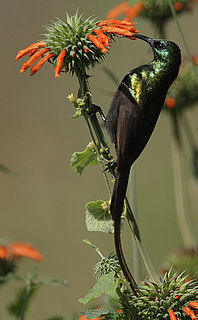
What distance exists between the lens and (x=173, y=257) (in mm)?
3031

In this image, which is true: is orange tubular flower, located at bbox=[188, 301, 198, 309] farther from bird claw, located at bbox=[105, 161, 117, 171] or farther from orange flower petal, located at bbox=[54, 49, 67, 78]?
orange flower petal, located at bbox=[54, 49, 67, 78]

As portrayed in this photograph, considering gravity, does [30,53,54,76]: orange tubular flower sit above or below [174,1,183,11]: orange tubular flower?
below

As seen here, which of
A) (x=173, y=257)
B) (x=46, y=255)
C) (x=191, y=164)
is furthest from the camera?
(x=46, y=255)

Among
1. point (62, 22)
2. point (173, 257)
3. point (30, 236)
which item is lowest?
point (173, 257)

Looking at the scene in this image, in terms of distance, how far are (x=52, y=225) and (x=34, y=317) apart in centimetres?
103

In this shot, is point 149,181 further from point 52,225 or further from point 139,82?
point 139,82

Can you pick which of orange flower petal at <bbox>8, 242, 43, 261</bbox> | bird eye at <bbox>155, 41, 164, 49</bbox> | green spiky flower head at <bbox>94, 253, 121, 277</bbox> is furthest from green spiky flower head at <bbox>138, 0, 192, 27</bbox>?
green spiky flower head at <bbox>94, 253, 121, 277</bbox>

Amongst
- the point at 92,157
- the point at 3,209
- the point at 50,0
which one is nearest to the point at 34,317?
the point at 3,209

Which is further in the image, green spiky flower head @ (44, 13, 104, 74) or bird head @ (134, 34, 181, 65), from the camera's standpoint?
bird head @ (134, 34, 181, 65)

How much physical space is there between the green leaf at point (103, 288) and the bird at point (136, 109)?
0.10m

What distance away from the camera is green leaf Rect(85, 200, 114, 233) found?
1.87 m

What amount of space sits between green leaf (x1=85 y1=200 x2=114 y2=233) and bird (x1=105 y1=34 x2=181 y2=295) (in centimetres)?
11

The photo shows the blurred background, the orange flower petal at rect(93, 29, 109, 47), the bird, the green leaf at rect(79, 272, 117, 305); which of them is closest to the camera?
the green leaf at rect(79, 272, 117, 305)

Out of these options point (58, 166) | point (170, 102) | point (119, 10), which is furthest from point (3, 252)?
point (58, 166)
